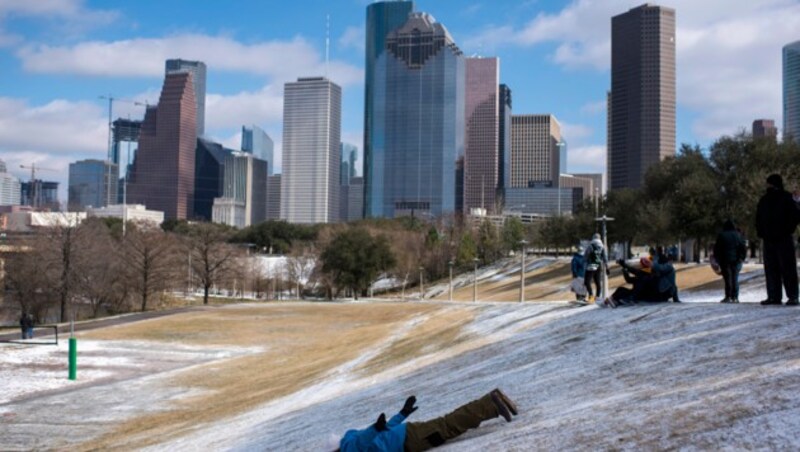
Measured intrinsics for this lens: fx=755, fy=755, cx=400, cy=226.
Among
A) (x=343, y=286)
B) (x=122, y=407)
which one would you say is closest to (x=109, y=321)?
(x=122, y=407)

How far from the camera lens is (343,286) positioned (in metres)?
87.6

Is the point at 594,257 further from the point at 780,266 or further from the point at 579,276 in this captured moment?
the point at 780,266

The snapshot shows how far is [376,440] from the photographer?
9477 millimetres

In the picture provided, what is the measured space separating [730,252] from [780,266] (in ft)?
12.4

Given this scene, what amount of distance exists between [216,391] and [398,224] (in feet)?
388

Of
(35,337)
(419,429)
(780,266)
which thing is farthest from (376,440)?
(35,337)

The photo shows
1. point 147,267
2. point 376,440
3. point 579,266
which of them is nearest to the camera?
point 376,440

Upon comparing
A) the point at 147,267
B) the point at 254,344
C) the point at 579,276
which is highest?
the point at 579,276

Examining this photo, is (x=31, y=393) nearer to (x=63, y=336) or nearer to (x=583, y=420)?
(x=63, y=336)

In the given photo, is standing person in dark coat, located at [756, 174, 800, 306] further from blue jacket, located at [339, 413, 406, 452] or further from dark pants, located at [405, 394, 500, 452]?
blue jacket, located at [339, 413, 406, 452]

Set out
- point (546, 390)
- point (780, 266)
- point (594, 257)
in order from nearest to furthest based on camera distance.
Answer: point (546, 390)
point (780, 266)
point (594, 257)

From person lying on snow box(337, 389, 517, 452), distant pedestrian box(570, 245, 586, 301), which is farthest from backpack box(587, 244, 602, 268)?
person lying on snow box(337, 389, 517, 452)

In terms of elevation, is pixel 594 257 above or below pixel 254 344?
above

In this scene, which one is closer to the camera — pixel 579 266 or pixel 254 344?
pixel 579 266
